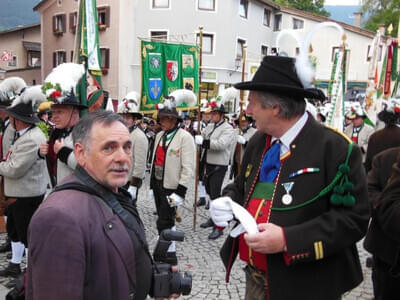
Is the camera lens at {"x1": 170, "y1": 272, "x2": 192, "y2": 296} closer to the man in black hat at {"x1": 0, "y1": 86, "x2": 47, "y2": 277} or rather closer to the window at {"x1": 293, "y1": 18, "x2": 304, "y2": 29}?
the man in black hat at {"x1": 0, "y1": 86, "x2": 47, "y2": 277}

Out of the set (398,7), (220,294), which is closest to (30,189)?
(220,294)

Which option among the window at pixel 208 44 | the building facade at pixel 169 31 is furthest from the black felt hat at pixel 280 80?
the window at pixel 208 44

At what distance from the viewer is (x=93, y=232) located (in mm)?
1576

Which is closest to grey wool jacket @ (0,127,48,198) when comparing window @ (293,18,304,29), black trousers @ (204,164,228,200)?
black trousers @ (204,164,228,200)

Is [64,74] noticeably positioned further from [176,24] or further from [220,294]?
[176,24]

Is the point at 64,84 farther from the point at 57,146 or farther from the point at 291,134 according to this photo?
the point at 291,134

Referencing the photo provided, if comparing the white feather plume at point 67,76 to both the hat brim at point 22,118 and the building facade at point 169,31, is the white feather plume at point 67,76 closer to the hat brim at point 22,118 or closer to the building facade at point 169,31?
the hat brim at point 22,118

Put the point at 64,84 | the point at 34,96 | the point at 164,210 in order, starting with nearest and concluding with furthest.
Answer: the point at 64,84 → the point at 34,96 → the point at 164,210

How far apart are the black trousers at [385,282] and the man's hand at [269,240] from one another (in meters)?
1.40

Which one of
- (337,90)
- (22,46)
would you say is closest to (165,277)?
(337,90)

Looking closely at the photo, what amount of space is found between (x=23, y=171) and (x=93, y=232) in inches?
121

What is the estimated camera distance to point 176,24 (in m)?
23.4

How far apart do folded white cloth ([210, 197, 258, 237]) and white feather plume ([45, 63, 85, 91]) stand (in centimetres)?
259

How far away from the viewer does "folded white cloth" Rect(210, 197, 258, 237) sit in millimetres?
1987
